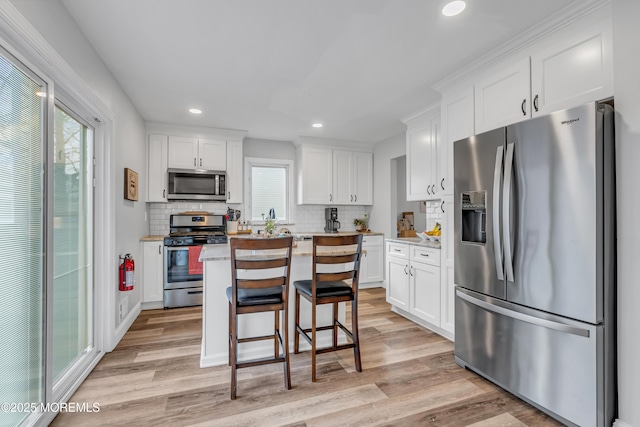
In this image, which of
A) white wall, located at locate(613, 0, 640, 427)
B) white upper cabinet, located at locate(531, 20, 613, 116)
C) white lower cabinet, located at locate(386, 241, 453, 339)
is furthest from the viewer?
white lower cabinet, located at locate(386, 241, 453, 339)

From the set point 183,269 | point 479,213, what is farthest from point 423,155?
point 183,269

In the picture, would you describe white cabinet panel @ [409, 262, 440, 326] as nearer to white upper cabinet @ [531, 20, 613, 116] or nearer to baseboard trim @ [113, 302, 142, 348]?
white upper cabinet @ [531, 20, 613, 116]

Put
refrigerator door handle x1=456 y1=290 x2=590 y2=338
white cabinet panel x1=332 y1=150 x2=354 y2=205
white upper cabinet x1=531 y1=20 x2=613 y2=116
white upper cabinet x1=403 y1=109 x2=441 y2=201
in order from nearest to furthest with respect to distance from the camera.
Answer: refrigerator door handle x1=456 y1=290 x2=590 y2=338
white upper cabinet x1=531 y1=20 x2=613 y2=116
white upper cabinet x1=403 y1=109 x2=441 y2=201
white cabinet panel x1=332 y1=150 x2=354 y2=205

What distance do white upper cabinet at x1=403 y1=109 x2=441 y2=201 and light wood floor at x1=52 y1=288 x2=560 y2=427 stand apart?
1.70 metres

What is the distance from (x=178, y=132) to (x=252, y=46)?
261 centimetres

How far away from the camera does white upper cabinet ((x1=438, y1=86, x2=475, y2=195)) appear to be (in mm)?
2729

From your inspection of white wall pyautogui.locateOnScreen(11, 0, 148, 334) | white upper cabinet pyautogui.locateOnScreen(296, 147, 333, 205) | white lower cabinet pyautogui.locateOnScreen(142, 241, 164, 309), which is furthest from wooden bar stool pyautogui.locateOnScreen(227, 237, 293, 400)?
white upper cabinet pyautogui.locateOnScreen(296, 147, 333, 205)

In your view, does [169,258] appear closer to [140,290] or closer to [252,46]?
[140,290]

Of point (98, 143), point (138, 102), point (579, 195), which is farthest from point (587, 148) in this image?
point (138, 102)

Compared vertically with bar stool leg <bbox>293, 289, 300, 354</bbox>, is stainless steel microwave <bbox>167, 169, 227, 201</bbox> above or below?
above

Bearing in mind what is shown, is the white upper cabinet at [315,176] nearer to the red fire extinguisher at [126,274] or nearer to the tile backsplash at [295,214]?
the tile backsplash at [295,214]

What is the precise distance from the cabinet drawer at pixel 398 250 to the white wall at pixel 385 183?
48.3 inches

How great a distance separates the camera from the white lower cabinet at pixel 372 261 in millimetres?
5145

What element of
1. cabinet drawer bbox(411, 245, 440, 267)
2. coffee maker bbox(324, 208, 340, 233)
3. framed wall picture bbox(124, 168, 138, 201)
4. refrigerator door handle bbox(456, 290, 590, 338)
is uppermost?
framed wall picture bbox(124, 168, 138, 201)
